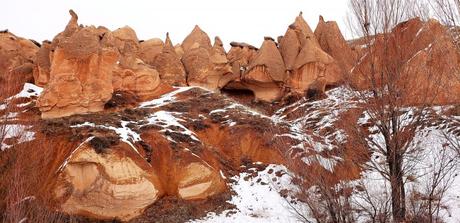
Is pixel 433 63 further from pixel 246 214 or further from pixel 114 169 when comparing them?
pixel 114 169


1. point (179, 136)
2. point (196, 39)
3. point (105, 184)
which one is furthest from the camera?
point (196, 39)

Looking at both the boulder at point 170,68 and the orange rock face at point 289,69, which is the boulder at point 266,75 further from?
the boulder at point 170,68

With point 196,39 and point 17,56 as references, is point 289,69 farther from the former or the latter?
point 17,56

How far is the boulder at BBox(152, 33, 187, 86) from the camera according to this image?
1388 inches

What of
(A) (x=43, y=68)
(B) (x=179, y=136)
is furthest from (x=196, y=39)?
(B) (x=179, y=136)

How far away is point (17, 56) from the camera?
33906mm

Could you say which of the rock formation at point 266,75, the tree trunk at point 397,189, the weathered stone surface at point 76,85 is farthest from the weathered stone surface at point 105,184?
the rock formation at point 266,75

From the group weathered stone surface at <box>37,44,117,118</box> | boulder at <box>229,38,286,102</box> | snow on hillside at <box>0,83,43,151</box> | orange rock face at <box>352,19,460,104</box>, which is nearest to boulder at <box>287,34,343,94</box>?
boulder at <box>229,38,286,102</box>

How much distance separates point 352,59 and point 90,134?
1266cm

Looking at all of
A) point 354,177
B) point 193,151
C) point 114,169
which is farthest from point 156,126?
point 354,177

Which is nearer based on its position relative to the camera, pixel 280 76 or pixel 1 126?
pixel 1 126

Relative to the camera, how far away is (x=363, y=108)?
14250 mm

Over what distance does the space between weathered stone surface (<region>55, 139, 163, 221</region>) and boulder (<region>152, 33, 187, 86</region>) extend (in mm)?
16420

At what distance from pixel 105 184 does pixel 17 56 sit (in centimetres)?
2110
